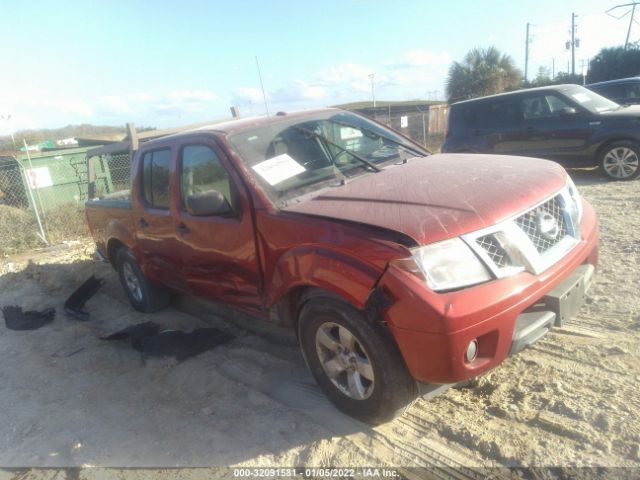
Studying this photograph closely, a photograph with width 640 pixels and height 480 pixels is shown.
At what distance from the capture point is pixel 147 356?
4.26 meters

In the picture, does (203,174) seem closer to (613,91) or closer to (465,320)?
(465,320)

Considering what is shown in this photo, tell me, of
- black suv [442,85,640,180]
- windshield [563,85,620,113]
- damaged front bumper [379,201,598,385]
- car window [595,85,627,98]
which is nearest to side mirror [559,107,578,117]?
black suv [442,85,640,180]

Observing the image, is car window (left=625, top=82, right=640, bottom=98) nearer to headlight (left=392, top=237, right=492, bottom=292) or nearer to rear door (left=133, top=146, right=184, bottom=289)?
rear door (left=133, top=146, right=184, bottom=289)

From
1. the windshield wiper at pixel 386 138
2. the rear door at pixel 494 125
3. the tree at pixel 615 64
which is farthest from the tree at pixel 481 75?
the windshield wiper at pixel 386 138

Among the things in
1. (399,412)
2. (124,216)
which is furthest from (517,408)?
(124,216)

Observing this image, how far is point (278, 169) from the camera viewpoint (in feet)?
11.2

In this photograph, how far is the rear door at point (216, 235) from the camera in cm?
335

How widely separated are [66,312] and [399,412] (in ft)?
15.1

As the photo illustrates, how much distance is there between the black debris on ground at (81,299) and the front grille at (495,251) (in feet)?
Answer: 15.6

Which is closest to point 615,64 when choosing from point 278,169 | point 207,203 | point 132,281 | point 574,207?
point 574,207

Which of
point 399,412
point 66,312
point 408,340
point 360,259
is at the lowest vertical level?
point 66,312

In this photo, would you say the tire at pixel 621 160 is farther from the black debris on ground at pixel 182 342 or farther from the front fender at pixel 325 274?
the front fender at pixel 325 274

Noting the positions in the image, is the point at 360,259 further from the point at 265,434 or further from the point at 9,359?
the point at 9,359

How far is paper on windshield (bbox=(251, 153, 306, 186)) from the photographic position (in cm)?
333
